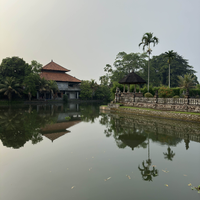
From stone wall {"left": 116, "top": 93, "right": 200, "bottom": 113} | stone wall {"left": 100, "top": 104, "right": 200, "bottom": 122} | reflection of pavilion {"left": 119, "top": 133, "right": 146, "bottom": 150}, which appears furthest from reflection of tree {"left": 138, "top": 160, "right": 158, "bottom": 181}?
stone wall {"left": 116, "top": 93, "right": 200, "bottom": 113}

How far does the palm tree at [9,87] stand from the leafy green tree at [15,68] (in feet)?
5.91

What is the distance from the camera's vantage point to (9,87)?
3409 cm

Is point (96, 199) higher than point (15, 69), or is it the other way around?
point (15, 69)

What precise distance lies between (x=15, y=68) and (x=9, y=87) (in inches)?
246

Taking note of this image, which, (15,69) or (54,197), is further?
(15,69)

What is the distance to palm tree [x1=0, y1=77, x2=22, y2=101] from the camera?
3450cm

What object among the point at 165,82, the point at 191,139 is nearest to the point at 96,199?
the point at 191,139

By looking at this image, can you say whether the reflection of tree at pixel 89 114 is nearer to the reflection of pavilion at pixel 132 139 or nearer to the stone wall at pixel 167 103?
the stone wall at pixel 167 103

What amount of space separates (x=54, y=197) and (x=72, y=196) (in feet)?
1.38

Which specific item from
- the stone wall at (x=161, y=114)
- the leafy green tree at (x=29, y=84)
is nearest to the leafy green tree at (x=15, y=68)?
the leafy green tree at (x=29, y=84)

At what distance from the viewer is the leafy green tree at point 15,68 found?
123ft

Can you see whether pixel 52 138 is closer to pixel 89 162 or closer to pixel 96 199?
pixel 89 162

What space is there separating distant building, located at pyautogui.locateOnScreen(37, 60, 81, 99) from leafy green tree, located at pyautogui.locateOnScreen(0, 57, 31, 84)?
5.79 meters

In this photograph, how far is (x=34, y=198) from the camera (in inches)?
151
